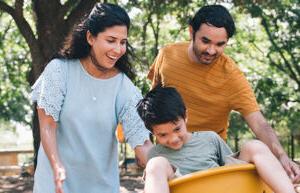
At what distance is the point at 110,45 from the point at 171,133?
1.56ft

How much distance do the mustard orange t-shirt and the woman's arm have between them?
2.85 ft

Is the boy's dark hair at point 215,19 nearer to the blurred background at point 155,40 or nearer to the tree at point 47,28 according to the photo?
the blurred background at point 155,40

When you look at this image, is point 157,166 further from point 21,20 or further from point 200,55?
point 21,20

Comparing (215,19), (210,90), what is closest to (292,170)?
(210,90)

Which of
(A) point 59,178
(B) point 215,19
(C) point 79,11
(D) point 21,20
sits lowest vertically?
(A) point 59,178

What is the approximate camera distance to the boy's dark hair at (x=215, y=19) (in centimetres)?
300

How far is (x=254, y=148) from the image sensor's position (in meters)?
2.31

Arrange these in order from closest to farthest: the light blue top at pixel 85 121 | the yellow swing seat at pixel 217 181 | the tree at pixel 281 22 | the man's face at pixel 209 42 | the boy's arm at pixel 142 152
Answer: the yellow swing seat at pixel 217 181 < the light blue top at pixel 85 121 < the boy's arm at pixel 142 152 < the man's face at pixel 209 42 < the tree at pixel 281 22

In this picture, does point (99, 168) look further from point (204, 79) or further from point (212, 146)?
point (204, 79)

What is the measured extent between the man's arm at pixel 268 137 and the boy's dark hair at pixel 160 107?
0.53 metres

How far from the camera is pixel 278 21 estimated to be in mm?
13227

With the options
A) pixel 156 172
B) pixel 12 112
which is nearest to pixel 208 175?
pixel 156 172

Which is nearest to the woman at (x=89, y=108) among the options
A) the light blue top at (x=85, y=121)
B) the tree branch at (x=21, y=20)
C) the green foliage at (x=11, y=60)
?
the light blue top at (x=85, y=121)

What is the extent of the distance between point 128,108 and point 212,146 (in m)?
0.43
